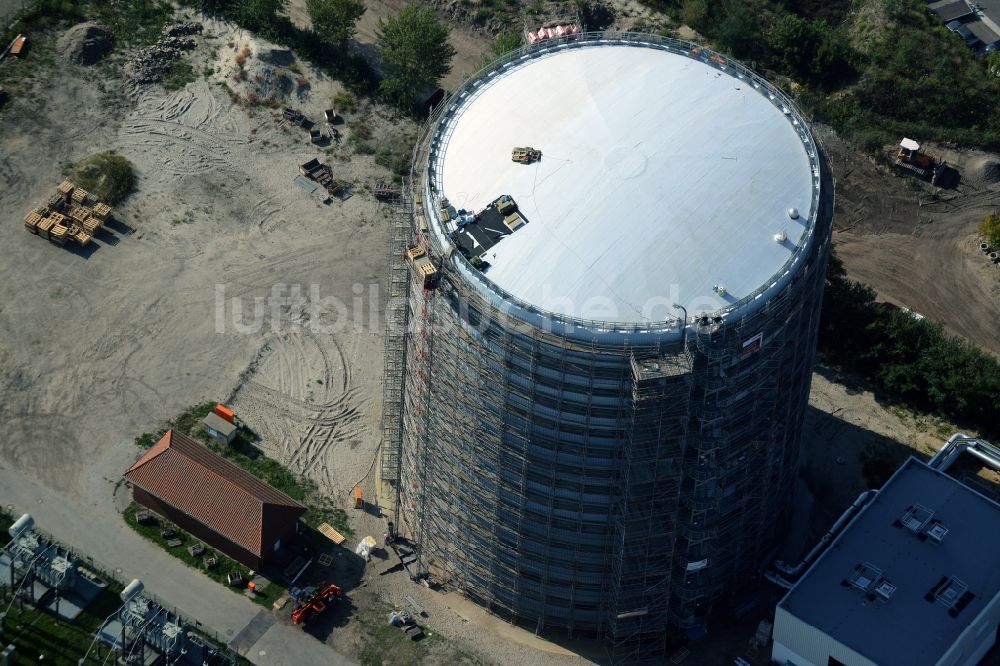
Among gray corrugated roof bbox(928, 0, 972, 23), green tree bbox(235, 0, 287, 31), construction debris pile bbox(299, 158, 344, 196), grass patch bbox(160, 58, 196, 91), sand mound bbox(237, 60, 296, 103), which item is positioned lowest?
construction debris pile bbox(299, 158, 344, 196)

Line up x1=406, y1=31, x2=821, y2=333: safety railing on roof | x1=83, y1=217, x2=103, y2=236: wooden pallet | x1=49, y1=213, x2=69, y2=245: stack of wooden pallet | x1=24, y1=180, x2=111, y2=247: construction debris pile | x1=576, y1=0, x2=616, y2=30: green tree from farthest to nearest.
→ x1=576, y1=0, x2=616, y2=30: green tree < x1=83, y1=217, x2=103, y2=236: wooden pallet < x1=24, y1=180, x2=111, y2=247: construction debris pile < x1=49, y1=213, x2=69, y2=245: stack of wooden pallet < x1=406, y1=31, x2=821, y2=333: safety railing on roof

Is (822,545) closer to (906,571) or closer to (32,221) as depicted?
(906,571)

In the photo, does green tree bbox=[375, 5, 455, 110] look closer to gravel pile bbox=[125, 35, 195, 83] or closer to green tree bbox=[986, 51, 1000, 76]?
gravel pile bbox=[125, 35, 195, 83]

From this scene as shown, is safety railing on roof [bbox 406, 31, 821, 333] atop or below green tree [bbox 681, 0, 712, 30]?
atop

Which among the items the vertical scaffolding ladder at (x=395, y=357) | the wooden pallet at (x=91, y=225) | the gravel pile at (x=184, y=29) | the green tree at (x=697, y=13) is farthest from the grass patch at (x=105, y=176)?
the green tree at (x=697, y=13)

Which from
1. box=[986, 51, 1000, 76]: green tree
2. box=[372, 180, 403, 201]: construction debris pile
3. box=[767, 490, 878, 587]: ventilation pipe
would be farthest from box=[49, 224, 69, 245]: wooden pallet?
box=[986, 51, 1000, 76]: green tree

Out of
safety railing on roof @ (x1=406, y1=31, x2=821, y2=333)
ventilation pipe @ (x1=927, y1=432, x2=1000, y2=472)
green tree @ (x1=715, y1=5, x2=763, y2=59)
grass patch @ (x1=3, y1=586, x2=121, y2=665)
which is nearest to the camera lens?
safety railing on roof @ (x1=406, y1=31, x2=821, y2=333)

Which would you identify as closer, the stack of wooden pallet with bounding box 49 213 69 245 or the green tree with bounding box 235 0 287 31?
the stack of wooden pallet with bounding box 49 213 69 245
